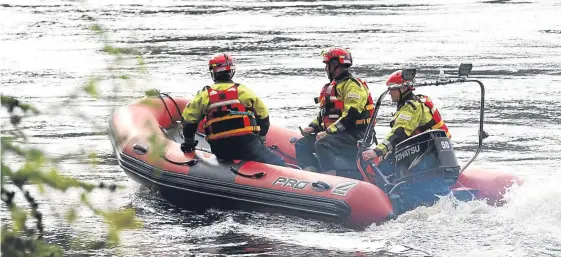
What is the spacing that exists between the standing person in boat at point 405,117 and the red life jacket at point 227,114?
1136mm

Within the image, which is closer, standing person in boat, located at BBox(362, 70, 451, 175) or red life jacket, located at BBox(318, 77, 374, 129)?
standing person in boat, located at BBox(362, 70, 451, 175)

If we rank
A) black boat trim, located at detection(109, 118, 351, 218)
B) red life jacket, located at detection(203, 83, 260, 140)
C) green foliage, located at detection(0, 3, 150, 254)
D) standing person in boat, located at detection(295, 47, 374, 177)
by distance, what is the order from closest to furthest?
green foliage, located at detection(0, 3, 150, 254) < black boat trim, located at detection(109, 118, 351, 218) < red life jacket, located at detection(203, 83, 260, 140) < standing person in boat, located at detection(295, 47, 374, 177)

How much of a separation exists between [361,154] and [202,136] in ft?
8.64

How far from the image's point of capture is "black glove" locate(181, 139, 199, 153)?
926cm

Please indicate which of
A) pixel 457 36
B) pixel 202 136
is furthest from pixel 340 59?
pixel 457 36

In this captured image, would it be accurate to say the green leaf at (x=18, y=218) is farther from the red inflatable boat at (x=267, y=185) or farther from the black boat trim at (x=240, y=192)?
the black boat trim at (x=240, y=192)

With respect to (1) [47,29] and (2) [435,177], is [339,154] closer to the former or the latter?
(2) [435,177]

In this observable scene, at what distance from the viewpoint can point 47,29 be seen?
1149 inches

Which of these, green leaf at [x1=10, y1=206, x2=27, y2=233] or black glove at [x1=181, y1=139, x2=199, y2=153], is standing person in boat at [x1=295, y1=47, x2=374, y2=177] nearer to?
black glove at [x1=181, y1=139, x2=199, y2=153]

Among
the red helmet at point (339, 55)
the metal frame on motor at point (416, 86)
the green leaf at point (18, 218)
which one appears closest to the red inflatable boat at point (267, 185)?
the metal frame on motor at point (416, 86)

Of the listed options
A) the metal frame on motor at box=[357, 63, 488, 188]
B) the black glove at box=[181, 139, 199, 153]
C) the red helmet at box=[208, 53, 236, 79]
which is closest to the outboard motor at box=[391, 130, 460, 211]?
the metal frame on motor at box=[357, 63, 488, 188]

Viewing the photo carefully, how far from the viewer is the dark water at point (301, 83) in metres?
7.42

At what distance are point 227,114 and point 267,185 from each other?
0.76m

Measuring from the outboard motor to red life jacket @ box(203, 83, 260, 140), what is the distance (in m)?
1.36
